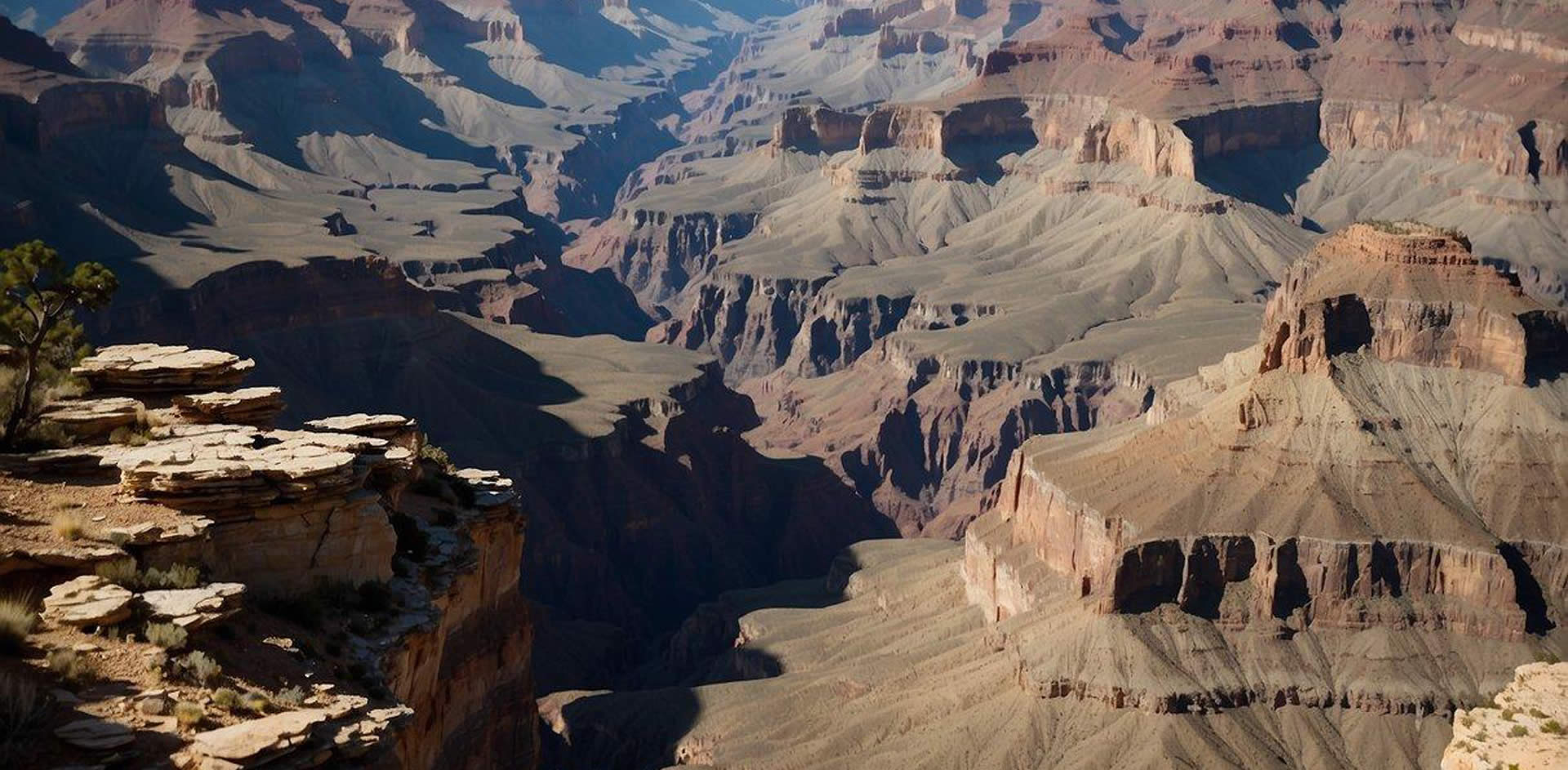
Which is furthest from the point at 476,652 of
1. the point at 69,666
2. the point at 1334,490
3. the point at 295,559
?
the point at 1334,490

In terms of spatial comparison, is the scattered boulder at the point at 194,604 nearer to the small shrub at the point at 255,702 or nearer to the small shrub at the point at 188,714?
the small shrub at the point at 255,702

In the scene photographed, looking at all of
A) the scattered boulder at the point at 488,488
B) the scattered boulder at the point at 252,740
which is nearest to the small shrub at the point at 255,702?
the scattered boulder at the point at 252,740

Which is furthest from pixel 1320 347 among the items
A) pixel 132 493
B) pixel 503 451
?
pixel 132 493

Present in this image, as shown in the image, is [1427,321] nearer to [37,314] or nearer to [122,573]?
[37,314]

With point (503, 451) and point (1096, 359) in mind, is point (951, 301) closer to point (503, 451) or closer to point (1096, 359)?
point (1096, 359)

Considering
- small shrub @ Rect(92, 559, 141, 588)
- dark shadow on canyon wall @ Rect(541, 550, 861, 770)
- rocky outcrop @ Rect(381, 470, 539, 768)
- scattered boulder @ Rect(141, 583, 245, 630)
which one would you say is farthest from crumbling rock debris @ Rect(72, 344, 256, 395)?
dark shadow on canyon wall @ Rect(541, 550, 861, 770)

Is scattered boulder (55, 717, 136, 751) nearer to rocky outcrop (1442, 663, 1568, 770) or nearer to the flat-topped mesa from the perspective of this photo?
rocky outcrop (1442, 663, 1568, 770)
